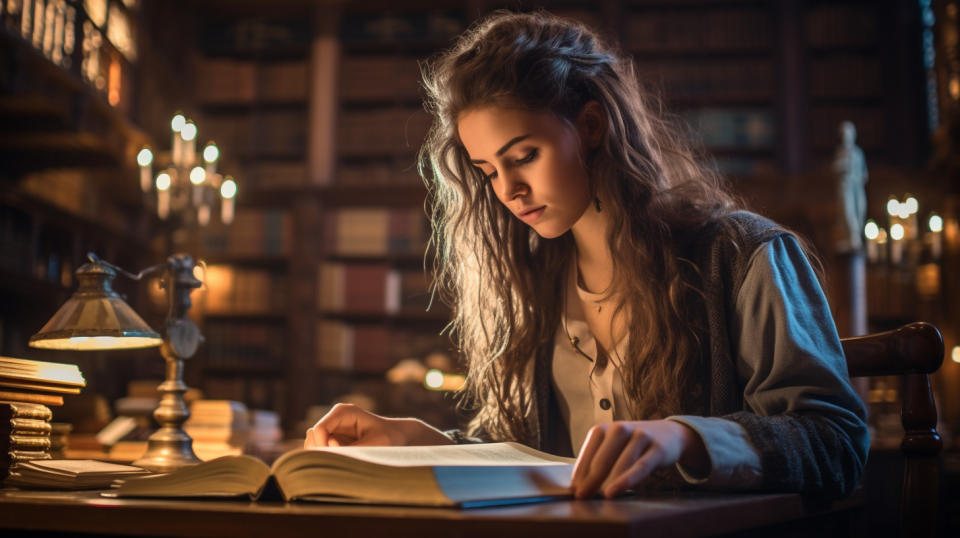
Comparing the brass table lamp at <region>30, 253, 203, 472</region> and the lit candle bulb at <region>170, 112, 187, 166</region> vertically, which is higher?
the lit candle bulb at <region>170, 112, 187, 166</region>

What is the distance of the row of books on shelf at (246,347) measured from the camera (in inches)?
277

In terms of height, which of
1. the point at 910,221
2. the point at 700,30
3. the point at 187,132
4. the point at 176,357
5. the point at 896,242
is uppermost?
the point at 700,30

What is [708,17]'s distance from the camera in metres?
6.98

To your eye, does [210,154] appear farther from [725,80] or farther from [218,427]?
[725,80]

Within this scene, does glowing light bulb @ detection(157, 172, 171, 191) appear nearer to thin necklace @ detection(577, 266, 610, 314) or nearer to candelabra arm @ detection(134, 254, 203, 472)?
candelabra arm @ detection(134, 254, 203, 472)

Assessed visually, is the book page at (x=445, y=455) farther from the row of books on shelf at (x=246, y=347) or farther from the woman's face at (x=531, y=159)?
the row of books on shelf at (x=246, y=347)

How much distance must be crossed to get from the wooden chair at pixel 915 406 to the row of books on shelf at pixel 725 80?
231 inches

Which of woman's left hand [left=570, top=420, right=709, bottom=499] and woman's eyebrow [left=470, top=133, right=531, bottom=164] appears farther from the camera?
woman's eyebrow [left=470, top=133, right=531, bottom=164]

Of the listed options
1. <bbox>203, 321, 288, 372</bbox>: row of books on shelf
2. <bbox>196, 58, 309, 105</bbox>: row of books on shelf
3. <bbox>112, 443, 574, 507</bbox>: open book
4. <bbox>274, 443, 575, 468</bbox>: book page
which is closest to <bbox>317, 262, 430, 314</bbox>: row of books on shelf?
<bbox>203, 321, 288, 372</bbox>: row of books on shelf

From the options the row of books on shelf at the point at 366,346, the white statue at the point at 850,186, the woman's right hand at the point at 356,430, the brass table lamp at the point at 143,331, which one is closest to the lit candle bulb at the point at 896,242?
the white statue at the point at 850,186

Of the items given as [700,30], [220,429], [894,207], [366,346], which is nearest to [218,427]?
[220,429]

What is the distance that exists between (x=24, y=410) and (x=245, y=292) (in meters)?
5.92

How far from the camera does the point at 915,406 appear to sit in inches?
47.5

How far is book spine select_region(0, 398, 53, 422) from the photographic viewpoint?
1271mm
